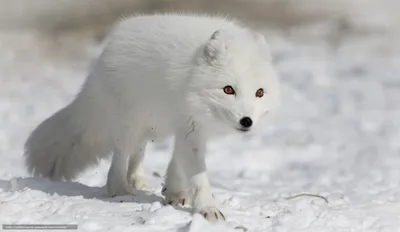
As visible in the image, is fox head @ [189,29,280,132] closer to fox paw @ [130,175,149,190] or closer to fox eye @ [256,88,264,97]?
fox eye @ [256,88,264,97]

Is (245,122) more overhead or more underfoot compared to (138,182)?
more overhead

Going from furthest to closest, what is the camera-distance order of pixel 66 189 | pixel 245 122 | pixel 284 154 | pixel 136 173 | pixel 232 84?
pixel 284 154, pixel 136 173, pixel 66 189, pixel 232 84, pixel 245 122

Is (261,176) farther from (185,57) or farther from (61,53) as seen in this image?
(61,53)

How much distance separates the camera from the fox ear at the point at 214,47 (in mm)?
3832

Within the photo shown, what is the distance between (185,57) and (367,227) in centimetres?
145

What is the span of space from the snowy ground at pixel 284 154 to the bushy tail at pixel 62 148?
20 centimetres

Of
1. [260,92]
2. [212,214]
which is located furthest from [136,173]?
[260,92]

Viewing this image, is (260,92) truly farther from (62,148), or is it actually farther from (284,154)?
(284,154)

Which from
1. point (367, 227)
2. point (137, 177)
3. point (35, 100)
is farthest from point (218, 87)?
point (35, 100)

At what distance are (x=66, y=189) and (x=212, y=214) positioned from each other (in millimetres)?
1296

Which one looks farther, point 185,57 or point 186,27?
point 186,27

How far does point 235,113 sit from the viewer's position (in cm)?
367

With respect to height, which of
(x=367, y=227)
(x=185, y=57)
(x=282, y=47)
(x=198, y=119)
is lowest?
(x=367, y=227)

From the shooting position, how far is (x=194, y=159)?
4023mm
